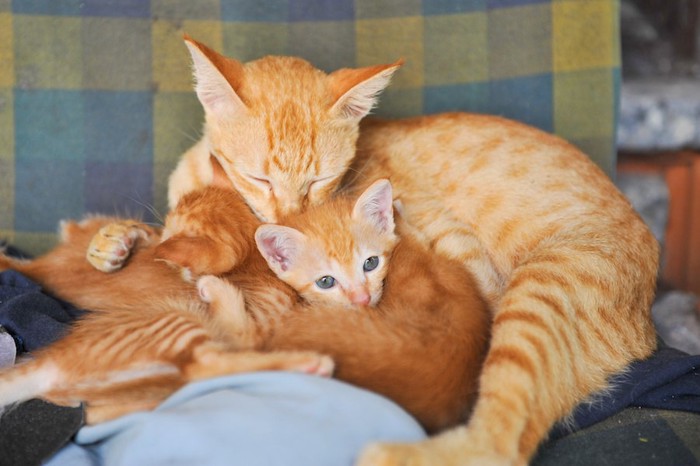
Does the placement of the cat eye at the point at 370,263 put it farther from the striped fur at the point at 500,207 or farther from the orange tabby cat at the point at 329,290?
the striped fur at the point at 500,207

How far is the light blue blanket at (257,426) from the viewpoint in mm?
1346

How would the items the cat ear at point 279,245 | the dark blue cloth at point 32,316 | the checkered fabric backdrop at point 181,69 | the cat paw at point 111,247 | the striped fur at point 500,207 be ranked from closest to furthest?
1. the striped fur at point 500,207
2. the dark blue cloth at point 32,316
3. the cat ear at point 279,245
4. the cat paw at point 111,247
5. the checkered fabric backdrop at point 181,69

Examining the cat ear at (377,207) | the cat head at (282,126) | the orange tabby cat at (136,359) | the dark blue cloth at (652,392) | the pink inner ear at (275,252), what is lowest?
the dark blue cloth at (652,392)

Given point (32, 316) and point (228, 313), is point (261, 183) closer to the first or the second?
point (228, 313)

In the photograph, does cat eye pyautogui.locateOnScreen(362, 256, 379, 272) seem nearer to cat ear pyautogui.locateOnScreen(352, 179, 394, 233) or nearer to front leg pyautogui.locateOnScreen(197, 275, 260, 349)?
cat ear pyautogui.locateOnScreen(352, 179, 394, 233)

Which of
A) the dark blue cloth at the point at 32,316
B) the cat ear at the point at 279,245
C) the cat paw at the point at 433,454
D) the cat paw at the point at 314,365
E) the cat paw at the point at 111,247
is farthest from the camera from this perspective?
the cat paw at the point at 111,247

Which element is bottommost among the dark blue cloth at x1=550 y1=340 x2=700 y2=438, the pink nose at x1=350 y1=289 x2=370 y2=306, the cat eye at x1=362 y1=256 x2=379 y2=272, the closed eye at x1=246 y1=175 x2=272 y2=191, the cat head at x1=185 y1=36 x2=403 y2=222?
the dark blue cloth at x1=550 y1=340 x2=700 y2=438

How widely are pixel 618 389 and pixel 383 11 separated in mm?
1533

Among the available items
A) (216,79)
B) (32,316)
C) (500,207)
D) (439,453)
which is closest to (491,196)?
(500,207)

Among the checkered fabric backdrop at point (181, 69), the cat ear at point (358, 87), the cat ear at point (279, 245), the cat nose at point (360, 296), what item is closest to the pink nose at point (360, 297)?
the cat nose at point (360, 296)

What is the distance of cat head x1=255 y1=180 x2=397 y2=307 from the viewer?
1.97m

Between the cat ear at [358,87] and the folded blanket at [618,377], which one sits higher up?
the cat ear at [358,87]

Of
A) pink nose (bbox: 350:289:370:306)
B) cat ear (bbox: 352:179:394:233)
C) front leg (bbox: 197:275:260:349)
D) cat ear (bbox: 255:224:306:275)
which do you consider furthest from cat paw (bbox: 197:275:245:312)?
cat ear (bbox: 352:179:394:233)

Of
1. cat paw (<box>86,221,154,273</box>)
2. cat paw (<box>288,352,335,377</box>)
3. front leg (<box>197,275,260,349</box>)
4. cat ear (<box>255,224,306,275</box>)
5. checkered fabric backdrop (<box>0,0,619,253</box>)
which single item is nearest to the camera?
cat paw (<box>288,352,335,377</box>)
